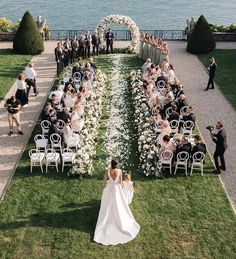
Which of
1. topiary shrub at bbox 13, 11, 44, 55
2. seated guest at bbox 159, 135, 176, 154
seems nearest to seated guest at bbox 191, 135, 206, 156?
seated guest at bbox 159, 135, 176, 154

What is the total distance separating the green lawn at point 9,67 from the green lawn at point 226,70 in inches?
392

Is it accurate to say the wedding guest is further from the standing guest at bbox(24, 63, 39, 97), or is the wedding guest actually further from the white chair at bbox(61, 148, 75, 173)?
the standing guest at bbox(24, 63, 39, 97)

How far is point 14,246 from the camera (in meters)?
11.1

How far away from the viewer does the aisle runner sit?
51.2 feet

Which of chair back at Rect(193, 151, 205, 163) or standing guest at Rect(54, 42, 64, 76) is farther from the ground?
standing guest at Rect(54, 42, 64, 76)

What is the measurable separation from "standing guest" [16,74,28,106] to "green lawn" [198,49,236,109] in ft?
28.7

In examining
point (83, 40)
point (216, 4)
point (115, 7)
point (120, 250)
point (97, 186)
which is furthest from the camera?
point (216, 4)

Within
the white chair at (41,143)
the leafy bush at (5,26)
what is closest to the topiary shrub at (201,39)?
the leafy bush at (5,26)

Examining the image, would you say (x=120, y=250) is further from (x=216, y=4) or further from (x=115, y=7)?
(x=216, y=4)

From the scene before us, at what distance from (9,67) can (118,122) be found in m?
9.43

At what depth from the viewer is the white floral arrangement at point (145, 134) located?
14223 mm

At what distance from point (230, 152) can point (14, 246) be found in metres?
7.92

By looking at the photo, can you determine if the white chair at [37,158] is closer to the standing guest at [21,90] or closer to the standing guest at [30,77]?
the standing guest at [21,90]

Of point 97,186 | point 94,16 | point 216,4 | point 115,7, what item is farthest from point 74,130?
point 216,4
